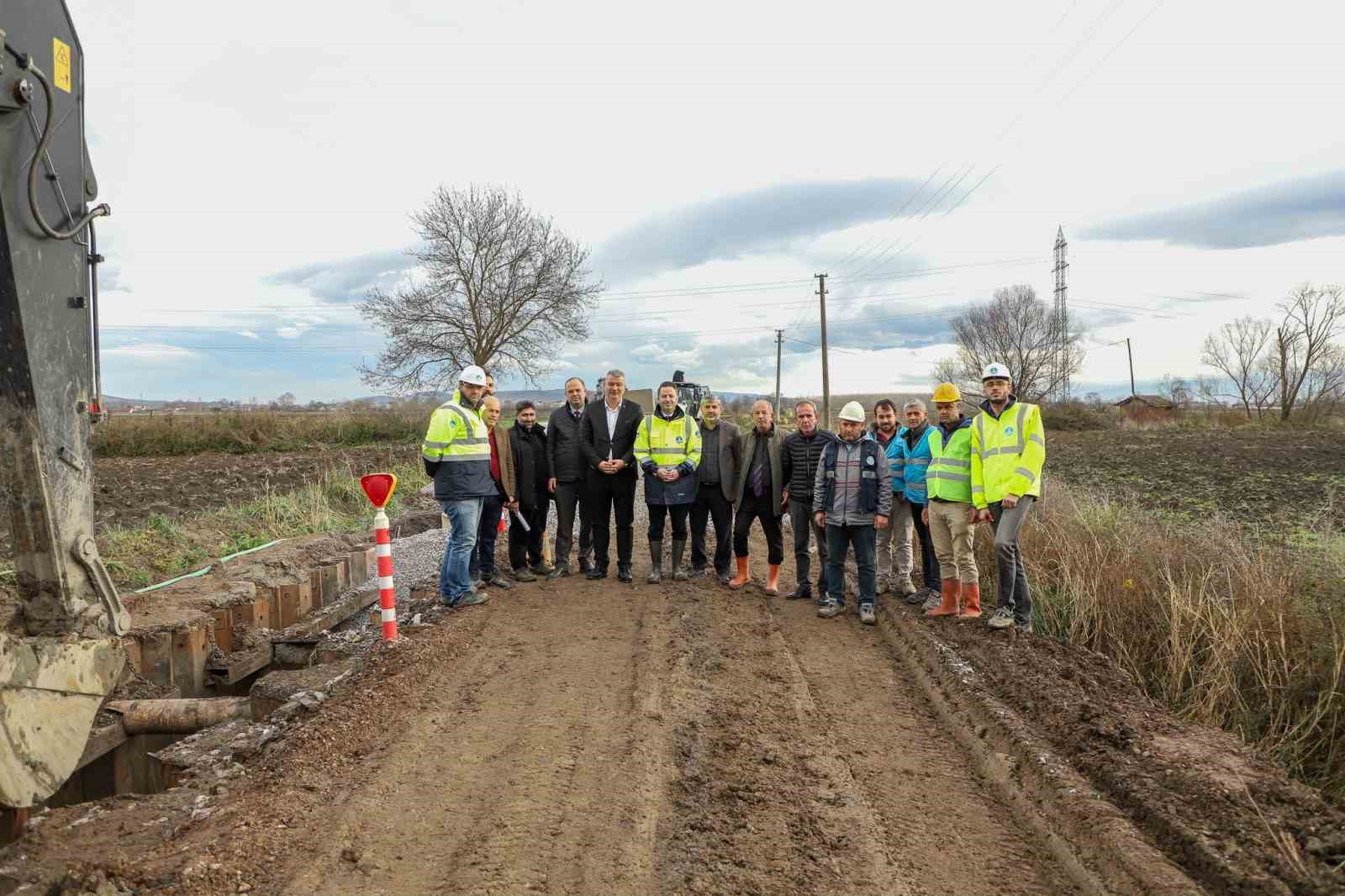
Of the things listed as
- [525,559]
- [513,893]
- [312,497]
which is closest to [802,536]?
[525,559]

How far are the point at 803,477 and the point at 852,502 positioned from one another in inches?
32.1

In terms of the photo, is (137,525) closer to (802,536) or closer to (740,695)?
(802,536)

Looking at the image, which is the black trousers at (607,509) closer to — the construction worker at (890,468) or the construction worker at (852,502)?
the construction worker at (852,502)

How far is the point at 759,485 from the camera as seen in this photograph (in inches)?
338

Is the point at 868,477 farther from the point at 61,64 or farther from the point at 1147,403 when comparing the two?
the point at 1147,403

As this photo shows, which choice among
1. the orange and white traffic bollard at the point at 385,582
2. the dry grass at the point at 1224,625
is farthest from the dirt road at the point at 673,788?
the dry grass at the point at 1224,625

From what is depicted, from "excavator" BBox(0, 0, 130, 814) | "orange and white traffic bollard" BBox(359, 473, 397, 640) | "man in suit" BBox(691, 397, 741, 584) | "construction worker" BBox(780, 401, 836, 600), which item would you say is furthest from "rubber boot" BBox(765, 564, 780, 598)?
"excavator" BBox(0, 0, 130, 814)

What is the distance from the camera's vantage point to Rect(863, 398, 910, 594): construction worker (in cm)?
842

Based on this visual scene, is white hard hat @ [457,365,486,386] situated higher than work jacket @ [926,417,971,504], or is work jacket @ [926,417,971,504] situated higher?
white hard hat @ [457,365,486,386]

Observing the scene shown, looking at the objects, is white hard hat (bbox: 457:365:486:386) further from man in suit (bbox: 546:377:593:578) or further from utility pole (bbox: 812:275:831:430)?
utility pole (bbox: 812:275:831:430)

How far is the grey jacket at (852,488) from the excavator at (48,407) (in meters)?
5.74

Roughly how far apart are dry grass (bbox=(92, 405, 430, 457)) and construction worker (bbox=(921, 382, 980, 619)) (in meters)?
28.7

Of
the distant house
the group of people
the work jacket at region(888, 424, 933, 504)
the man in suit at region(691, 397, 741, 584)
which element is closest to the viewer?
the group of people

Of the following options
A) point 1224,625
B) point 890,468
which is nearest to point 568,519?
point 890,468
